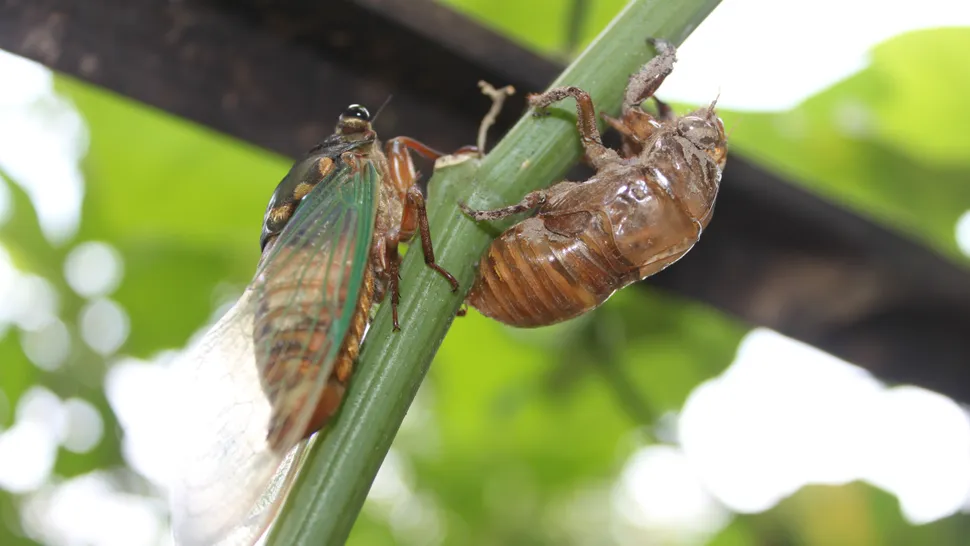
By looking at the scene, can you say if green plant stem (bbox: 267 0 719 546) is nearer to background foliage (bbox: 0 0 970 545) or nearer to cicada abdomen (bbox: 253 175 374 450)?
cicada abdomen (bbox: 253 175 374 450)

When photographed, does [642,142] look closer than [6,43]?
No

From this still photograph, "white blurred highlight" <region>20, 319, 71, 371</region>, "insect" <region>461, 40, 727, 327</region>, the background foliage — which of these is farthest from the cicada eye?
"white blurred highlight" <region>20, 319, 71, 371</region>

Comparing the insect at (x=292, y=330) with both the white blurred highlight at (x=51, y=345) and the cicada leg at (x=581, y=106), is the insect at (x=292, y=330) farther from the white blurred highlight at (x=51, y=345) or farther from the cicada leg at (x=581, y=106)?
the white blurred highlight at (x=51, y=345)

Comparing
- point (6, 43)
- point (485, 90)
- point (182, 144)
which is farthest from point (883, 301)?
point (182, 144)

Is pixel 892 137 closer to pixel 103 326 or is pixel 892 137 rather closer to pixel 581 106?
pixel 581 106

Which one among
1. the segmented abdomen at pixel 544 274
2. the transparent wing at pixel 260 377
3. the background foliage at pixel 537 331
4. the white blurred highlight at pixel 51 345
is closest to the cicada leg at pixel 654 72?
the segmented abdomen at pixel 544 274

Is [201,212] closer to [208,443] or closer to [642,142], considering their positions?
Answer: [208,443]
